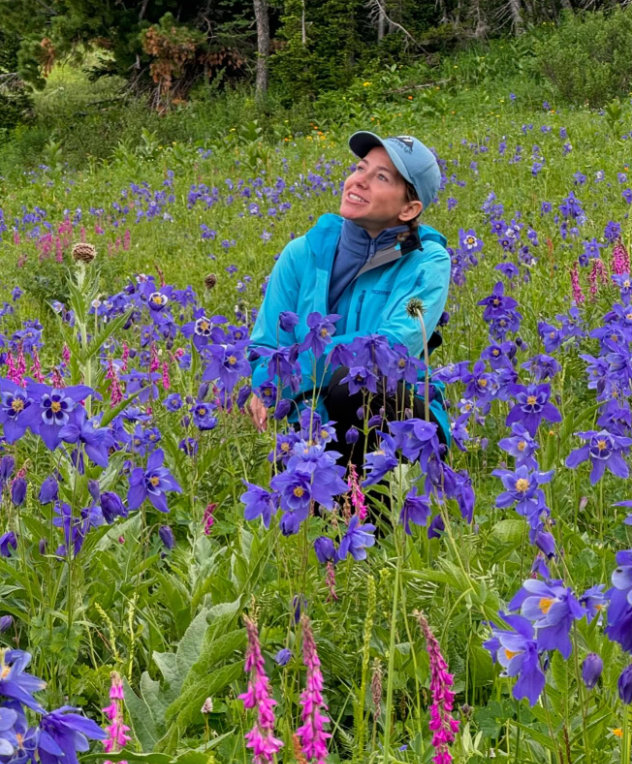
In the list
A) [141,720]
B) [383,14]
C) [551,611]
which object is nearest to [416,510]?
[141,720]

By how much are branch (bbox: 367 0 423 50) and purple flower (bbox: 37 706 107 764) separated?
19.0m

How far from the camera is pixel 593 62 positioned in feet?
46.4

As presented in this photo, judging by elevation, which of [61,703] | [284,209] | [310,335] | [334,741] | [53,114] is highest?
[310,335]

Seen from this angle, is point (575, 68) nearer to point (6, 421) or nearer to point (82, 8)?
point (82, 8)

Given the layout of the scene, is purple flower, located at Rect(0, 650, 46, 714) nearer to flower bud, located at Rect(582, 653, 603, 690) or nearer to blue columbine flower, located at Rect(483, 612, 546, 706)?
blue columbine flower, located at Rect(483, 612, 546, 706)

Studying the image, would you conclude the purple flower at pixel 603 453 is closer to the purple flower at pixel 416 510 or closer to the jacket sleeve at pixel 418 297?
the purple flower at pixel 416 510

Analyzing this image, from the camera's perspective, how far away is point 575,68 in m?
13.9

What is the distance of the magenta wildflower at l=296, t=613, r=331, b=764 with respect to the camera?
1.07 metres

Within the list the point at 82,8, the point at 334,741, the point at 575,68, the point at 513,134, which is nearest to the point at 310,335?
the point at 334,741

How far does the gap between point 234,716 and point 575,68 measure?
13635mm

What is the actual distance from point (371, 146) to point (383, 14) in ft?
52.6

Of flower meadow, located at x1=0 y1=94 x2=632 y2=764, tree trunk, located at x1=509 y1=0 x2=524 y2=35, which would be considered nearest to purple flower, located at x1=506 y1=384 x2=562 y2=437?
flower meadow, located at x1=0 y1=94 x2=632 y2=764

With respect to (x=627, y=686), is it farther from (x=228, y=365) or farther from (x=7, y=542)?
(x=228, y=365)

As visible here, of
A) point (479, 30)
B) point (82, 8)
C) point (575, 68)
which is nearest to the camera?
point (575, 68)
